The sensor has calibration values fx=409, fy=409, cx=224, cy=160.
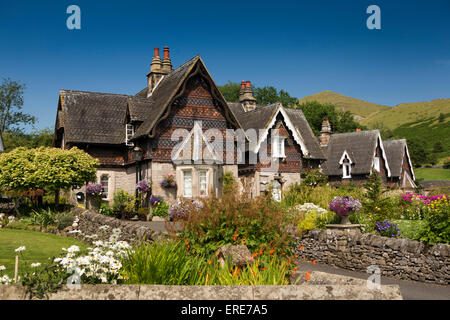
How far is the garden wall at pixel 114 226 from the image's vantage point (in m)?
11.7

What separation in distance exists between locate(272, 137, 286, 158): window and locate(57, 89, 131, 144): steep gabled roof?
33.1ft

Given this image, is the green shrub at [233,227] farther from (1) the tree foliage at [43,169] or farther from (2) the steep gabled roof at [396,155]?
(2) the steep gabled roof at [396,155]

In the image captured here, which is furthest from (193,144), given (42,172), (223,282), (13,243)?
(223,282)

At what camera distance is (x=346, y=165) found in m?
38.0

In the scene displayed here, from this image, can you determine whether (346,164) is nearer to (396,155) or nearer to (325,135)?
(325,135)

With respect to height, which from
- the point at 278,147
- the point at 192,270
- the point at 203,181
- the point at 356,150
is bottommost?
the point at 192,270

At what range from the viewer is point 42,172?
2006 cm

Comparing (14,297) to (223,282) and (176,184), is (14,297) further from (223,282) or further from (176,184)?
(176,184)

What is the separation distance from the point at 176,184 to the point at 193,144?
2477 millimetres

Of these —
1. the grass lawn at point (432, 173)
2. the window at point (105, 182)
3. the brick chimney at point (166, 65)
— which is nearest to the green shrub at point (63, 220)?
the window at point (105, 182)

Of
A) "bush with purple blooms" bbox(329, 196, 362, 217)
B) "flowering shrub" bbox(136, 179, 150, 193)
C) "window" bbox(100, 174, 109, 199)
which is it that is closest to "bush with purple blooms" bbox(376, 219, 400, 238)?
"bush with purple blooms" bbox(329, 196, 362, 217)

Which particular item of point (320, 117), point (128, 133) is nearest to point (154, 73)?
point (128, 133)

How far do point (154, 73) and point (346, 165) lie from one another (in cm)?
1978
